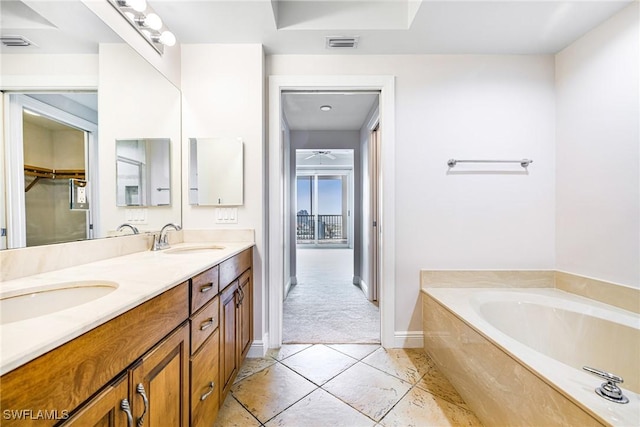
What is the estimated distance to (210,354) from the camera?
1.25 meters

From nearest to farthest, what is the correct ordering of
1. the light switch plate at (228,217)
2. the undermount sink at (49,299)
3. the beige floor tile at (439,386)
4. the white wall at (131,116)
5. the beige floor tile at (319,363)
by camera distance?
1. the undermount sink at (49,299)
2. the white wall at (131,116)
3. the beige floor tile at (439,386)
4. the beige floor tile at (319,363)
5. the light switch plate at (228,217)

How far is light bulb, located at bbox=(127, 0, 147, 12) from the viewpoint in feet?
4.97

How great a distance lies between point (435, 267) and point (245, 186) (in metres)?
1.63

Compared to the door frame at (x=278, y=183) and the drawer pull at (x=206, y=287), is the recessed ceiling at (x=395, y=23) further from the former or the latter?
the drawer pull at (x=206, y=287)

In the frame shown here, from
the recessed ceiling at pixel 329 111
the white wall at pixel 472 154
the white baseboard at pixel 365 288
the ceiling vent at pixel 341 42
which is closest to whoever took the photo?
the ceiling vent at pixel 341 42

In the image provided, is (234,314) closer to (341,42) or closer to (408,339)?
(408,339)

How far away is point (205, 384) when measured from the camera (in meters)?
1.19

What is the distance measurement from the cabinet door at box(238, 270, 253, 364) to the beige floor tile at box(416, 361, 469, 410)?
1138 mm

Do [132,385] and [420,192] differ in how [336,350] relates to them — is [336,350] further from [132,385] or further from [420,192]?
[132,385]

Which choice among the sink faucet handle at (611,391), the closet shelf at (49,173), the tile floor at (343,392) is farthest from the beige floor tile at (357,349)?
the closet shelf at (49,173)

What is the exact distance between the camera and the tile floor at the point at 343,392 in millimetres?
1436

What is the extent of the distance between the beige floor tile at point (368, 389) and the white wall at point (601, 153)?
158 centimetres

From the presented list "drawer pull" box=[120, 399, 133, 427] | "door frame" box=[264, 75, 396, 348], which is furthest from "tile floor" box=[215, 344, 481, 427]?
"drawer pull" box=[120, 399, 133, 427]

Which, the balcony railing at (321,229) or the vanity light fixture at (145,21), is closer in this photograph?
the vanity light fixture at (145,21)
